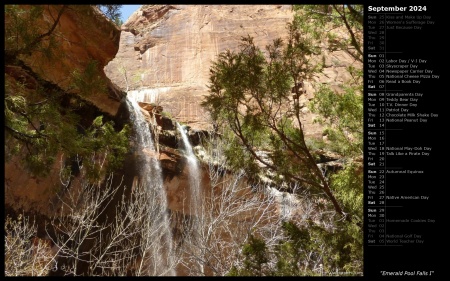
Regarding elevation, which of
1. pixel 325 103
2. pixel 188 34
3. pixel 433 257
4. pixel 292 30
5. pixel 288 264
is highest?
pixel 188 34

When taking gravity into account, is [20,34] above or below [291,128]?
above

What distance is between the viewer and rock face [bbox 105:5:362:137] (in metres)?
24.9

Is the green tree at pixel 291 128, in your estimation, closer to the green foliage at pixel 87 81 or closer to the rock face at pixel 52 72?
the green foliage at pixel 87 81

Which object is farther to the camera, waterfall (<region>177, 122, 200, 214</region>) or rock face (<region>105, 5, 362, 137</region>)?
rock face (<region>105, 5, 362, 137</region>)

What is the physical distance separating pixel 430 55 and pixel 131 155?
11.9 metres

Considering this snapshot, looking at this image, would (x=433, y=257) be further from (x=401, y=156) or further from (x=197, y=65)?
(x=197, y=65)

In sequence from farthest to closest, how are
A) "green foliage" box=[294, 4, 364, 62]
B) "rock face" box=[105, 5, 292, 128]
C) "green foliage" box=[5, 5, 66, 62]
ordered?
"rock face" box=[105, 5, 292, 128], "green foliage" box=[294, 4, 364, 62], "green foliage" box=[5, 5, 66, 62]

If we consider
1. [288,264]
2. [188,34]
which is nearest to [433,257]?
[288,264]

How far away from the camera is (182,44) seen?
26.5 metres

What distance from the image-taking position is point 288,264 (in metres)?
4.71

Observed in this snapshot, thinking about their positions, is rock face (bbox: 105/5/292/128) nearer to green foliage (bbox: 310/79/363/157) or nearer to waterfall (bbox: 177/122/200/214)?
waterfall (bbox: 177/122/200/214)

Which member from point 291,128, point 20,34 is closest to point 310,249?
point 291,128

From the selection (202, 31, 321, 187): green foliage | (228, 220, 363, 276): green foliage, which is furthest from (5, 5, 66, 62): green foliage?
(228, 220, 363, 276): green foliage

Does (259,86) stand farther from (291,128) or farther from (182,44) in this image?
(182,44)
